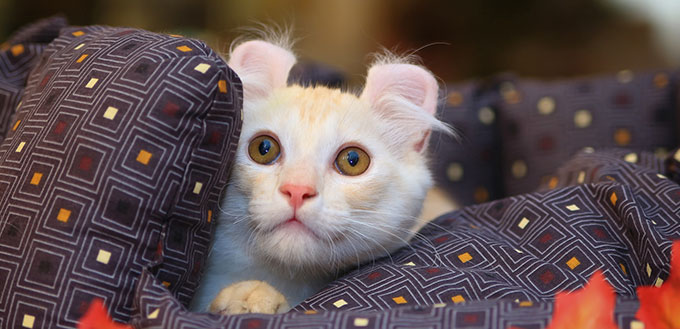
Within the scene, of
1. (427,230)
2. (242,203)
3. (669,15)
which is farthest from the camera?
(669,15)

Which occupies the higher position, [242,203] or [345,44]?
[345,44]

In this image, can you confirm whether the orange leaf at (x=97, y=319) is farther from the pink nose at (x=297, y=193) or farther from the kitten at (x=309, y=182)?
the pink nose at (x=297, y=193)

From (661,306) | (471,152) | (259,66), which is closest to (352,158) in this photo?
(259,66)

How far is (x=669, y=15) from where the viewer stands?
445 centimetres

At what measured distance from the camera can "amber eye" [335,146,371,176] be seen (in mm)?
1059

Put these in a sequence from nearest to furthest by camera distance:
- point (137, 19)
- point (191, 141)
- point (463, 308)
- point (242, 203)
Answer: point (463, 308) → point (191, 141) → point (242, 203) → point (137, 19)

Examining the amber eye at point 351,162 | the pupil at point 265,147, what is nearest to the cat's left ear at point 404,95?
the amber eye at point 351,162

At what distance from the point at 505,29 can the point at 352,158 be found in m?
3.76

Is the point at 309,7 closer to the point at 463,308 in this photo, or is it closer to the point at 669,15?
the point at 669,15

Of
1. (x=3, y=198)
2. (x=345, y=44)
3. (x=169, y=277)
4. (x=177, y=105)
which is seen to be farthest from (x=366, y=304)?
(x=345, y=44)

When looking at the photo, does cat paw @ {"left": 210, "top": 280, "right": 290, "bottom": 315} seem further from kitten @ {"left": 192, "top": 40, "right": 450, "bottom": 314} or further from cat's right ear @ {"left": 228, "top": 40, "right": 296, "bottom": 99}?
cat's right ear @ {"left": 228, "top": 40, "right": 296, "bottom": 99}

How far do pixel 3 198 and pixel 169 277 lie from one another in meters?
0.26

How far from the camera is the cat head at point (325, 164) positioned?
0.98m

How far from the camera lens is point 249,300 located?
94 centimetres
